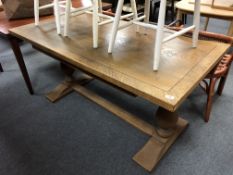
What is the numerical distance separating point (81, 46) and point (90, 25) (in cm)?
37

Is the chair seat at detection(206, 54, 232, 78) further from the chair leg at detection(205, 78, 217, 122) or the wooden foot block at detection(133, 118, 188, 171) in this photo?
the wooden foot block at detection(133, 118, 188, 171)

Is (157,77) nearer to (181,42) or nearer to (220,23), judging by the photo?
(181,42)

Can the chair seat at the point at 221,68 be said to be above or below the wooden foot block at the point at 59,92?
above

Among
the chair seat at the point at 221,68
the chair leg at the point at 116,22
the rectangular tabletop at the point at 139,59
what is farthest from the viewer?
the chair seat at the point at 221,68

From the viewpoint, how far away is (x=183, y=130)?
4.90 ft

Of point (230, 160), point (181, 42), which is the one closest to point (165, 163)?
point (230, 160)

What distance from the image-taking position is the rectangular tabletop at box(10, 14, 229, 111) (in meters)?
0.86

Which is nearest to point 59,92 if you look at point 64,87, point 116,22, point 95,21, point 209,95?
point 64,87

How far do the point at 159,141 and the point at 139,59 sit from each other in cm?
63

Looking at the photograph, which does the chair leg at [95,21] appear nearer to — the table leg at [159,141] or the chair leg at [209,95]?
the table leg at [159,141]

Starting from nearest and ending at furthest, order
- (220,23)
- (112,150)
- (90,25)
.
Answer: (112,150), (90,25), (220,23)

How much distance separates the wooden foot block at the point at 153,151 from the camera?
1275 millimetres

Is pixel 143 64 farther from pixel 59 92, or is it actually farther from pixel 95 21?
pixel 59 92

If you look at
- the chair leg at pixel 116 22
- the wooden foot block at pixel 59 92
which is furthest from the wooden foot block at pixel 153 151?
the wooden foot block at pixel 59 92
